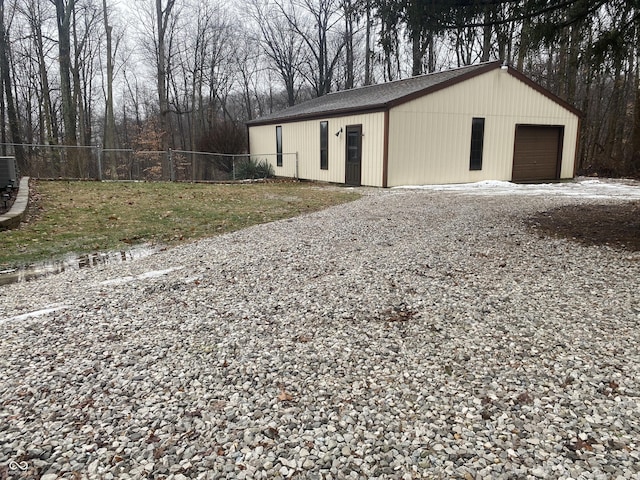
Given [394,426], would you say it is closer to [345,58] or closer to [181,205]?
[181,205]

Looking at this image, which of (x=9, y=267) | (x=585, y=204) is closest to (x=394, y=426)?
(x=9, y=267)

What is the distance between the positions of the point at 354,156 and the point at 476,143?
4.15 m

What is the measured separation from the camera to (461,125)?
14430 mm

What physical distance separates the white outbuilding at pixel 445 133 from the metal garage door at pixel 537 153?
4 cm

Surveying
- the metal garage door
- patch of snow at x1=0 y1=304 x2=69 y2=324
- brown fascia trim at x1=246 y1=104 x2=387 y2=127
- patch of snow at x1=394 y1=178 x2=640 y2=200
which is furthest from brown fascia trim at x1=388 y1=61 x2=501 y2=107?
patch of snow at x1=0 y1=304 x2=69 y2=324

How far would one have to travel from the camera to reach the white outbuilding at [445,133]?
1357 centimetres

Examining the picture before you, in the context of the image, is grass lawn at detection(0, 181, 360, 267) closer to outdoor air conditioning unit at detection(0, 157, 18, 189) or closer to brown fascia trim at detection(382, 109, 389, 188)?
outdoor air conditioning unit at detection(0, 157, 18, 189)

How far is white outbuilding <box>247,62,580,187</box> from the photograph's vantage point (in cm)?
1357

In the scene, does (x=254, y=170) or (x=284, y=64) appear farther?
(x=284, y=64)

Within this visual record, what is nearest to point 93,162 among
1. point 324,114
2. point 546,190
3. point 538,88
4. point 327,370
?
point 324,114

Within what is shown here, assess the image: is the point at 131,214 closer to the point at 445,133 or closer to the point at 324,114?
the point at 324,114

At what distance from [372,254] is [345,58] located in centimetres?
2690

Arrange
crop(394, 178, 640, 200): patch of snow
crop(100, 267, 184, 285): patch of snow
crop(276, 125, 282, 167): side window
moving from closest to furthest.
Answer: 1. crop(100, 267, 184, 285): patch of snow
2. crop(394, 178, 640, 200): patch of snow
3. crop(276, 125, 282, 167): side window

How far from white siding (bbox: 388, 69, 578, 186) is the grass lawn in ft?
9.91
